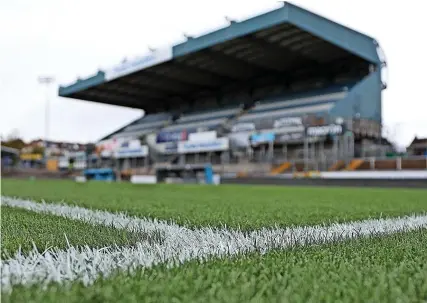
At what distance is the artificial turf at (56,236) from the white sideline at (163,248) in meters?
0.11

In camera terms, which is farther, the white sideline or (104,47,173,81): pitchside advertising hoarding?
(104,47,173,81): pitchside advertising hoarding

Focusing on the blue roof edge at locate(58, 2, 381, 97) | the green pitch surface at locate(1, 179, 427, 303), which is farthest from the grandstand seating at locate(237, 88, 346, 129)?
the green pitch surface at locate(1, 179, 427, 303)

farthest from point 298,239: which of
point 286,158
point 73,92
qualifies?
point 73,92

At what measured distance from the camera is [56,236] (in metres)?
2.02

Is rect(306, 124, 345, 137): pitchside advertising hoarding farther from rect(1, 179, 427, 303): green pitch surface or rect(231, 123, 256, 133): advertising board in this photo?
rect(1, 179, 427, 303): green pitch surface

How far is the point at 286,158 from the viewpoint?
20.7 metres

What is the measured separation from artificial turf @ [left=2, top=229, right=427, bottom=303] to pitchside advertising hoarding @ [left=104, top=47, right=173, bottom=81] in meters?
24.7

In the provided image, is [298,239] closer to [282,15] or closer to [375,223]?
[375,223]

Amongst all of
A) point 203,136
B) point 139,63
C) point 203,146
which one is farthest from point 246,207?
point 139,63

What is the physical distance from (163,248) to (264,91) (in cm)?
2878

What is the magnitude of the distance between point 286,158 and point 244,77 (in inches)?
436

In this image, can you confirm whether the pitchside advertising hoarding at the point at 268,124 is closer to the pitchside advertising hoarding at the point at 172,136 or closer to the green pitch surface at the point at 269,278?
the pitchside advertising hoarding at the point at 172,136

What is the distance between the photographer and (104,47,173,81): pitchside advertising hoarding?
25.9m

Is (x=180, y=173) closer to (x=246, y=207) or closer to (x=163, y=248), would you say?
(x=246, y=207)
